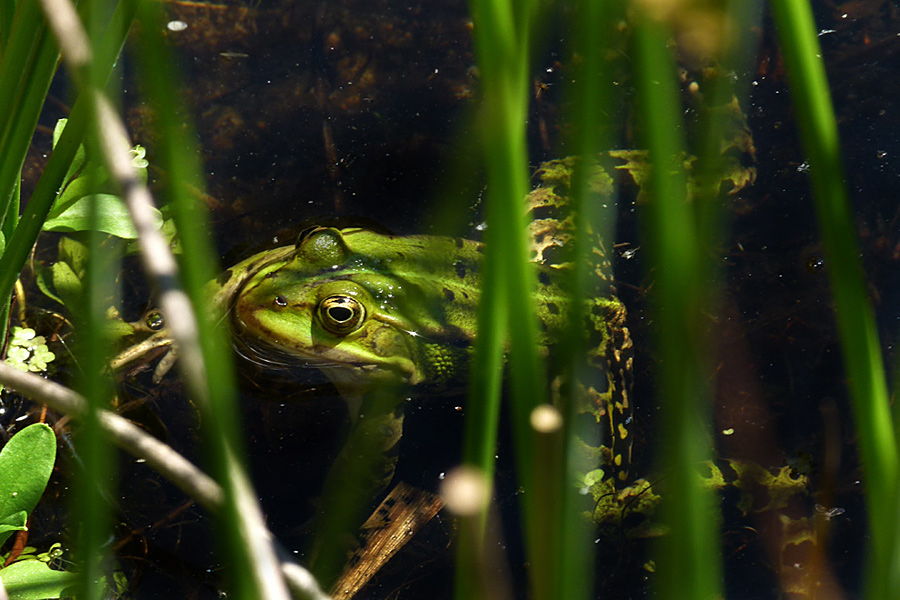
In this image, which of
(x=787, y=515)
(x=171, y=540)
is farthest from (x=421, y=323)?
(x=787, y=515)

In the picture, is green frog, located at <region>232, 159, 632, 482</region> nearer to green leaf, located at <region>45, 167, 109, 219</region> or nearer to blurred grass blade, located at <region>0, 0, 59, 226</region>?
green leaf, located at <region>45, 167, 109, 219</region>

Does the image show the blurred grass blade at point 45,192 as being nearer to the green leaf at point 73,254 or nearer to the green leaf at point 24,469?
the green leaf at point 24,469

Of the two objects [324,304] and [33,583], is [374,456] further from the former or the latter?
[33,583]

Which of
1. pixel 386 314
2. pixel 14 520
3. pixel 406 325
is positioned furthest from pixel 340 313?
pixel 14 520

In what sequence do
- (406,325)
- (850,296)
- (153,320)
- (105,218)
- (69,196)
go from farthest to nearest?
(153,320), (406,325), (69,196), (105,218), (850,296)

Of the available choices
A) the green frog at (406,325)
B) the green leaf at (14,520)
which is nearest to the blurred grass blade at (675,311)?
the green frog at (406,325)

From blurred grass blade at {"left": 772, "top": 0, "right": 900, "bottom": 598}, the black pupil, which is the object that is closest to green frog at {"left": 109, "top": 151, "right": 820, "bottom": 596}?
the black pupil
